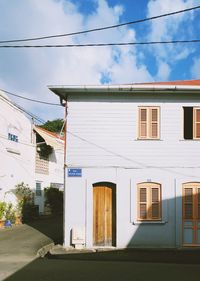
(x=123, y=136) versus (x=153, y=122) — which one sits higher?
(x=153, y=122)

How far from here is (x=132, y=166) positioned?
1605 cm

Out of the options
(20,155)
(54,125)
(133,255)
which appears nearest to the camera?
(133,255)

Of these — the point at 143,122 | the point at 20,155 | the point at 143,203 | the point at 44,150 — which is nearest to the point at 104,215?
the point at 143,203

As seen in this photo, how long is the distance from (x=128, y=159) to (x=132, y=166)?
A: 31 cm

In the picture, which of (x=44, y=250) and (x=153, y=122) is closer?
(x=44, y=250)

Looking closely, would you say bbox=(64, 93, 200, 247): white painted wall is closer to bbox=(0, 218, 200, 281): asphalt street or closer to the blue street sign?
the blue street sign

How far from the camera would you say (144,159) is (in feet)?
52.9

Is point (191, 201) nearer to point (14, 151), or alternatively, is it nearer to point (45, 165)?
point (14, 151)

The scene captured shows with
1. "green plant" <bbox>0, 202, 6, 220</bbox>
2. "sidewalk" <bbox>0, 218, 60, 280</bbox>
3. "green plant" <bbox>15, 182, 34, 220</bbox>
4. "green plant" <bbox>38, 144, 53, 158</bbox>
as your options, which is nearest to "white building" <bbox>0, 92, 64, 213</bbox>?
Result: "green plant" <bbox>38, 144, 53, 158</bbox>

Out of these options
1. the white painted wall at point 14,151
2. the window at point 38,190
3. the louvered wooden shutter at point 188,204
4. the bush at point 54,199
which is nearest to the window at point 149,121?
the louvered wooden shutter at point 188,204

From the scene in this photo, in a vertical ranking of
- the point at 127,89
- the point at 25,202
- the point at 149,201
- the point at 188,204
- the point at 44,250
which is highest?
the point at 127,89

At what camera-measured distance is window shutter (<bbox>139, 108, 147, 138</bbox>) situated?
53.3ft

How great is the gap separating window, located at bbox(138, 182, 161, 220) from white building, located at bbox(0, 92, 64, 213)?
1018 centimetres

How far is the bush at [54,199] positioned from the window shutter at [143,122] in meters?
16.1
